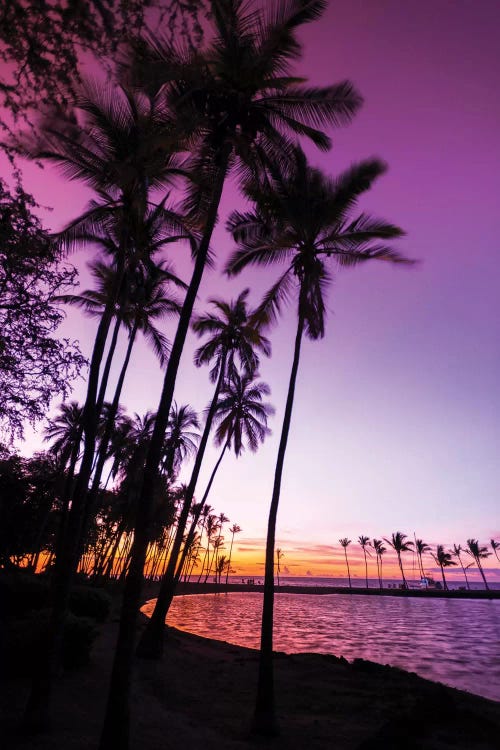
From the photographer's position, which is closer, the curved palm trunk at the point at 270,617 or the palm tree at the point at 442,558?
the curved palm trunk at the point at 270,617

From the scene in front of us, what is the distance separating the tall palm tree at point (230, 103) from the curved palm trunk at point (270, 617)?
3178 millimetres

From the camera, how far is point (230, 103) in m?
8.62

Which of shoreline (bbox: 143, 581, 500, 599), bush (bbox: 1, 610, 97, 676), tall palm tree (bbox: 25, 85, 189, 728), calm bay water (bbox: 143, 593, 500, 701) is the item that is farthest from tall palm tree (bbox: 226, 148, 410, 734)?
shoreline (bbox: 143, 581, 500, 599)

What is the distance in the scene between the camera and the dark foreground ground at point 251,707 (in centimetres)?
621

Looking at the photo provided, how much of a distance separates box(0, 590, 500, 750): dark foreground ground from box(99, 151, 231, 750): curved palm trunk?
0.92m

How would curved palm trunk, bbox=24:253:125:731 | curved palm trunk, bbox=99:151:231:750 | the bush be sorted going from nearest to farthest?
curved palm trunk, bbox=99:151:231:750 → curved palm trunk, bbox=24:253:125:731 → the bush

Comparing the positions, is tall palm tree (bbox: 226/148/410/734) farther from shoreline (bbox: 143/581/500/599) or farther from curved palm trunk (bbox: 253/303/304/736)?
shoreline (bbox: 143/581/500/599)

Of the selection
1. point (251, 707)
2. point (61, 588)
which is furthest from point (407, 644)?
point (61, 588)

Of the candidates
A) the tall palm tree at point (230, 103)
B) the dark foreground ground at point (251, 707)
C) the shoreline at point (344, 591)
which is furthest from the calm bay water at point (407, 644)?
the shoreline at point (344, 591)

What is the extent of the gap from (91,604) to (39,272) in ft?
32.7

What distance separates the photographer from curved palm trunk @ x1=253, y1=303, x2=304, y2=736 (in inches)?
273

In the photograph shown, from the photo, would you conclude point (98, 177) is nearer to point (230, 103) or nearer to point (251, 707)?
point (230, 103)

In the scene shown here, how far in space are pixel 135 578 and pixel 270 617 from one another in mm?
3332

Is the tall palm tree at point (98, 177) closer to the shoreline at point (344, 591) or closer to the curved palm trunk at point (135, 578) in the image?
the curved palm trunk at point (135, 578)
